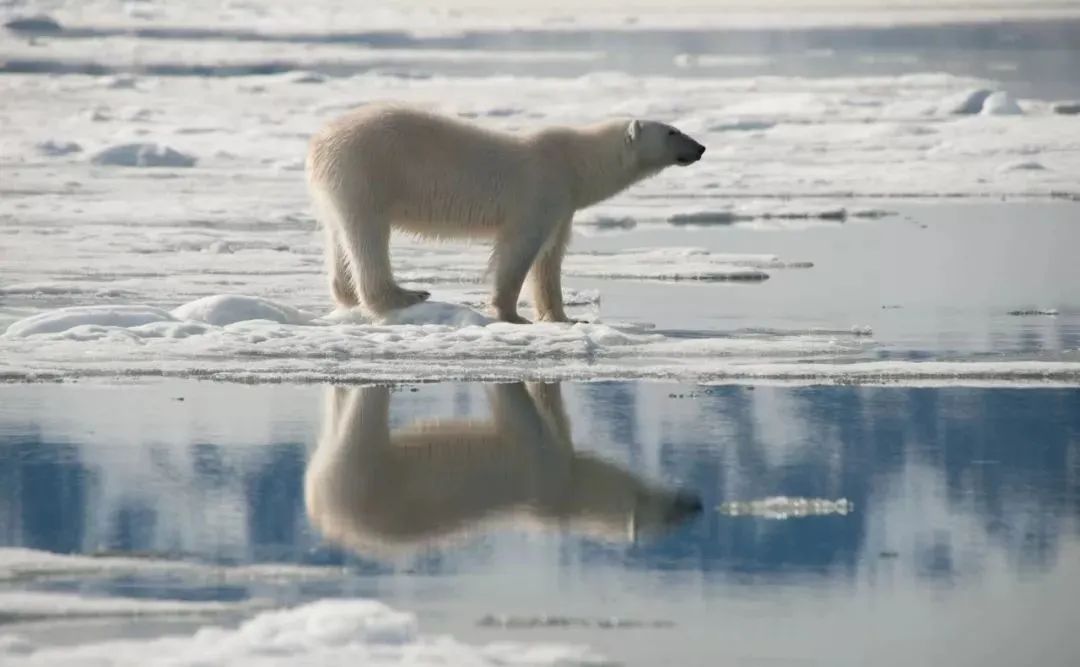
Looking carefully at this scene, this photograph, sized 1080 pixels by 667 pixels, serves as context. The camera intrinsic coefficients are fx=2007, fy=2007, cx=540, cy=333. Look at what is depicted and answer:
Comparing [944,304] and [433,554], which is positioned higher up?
[944,304]

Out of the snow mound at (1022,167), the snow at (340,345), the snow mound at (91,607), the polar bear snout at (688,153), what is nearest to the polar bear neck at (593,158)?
the polar bear snout at (688,153)

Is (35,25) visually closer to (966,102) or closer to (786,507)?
(966,102)

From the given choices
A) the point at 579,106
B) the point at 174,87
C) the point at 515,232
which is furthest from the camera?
the point at 174,87

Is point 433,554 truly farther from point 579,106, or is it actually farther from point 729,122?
point 579,106

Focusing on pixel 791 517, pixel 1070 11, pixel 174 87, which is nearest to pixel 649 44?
pixel 1070 11

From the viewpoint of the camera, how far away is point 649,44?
48656 mm

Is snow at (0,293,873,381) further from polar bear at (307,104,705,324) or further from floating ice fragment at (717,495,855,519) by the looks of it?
floating ice fragment at (717,495,855,519)

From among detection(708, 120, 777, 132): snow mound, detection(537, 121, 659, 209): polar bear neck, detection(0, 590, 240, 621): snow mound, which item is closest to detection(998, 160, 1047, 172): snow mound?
detection(708, 120, 777, 132): snow mound

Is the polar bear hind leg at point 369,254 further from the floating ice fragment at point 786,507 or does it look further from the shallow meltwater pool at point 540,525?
the floating ice fragment at point 786,507

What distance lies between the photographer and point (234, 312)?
9.86 m

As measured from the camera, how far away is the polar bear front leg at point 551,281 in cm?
1027

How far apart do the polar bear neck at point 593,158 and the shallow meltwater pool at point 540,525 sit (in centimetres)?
242

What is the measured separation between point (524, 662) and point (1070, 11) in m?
44.9

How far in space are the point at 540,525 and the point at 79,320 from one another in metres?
4.54
